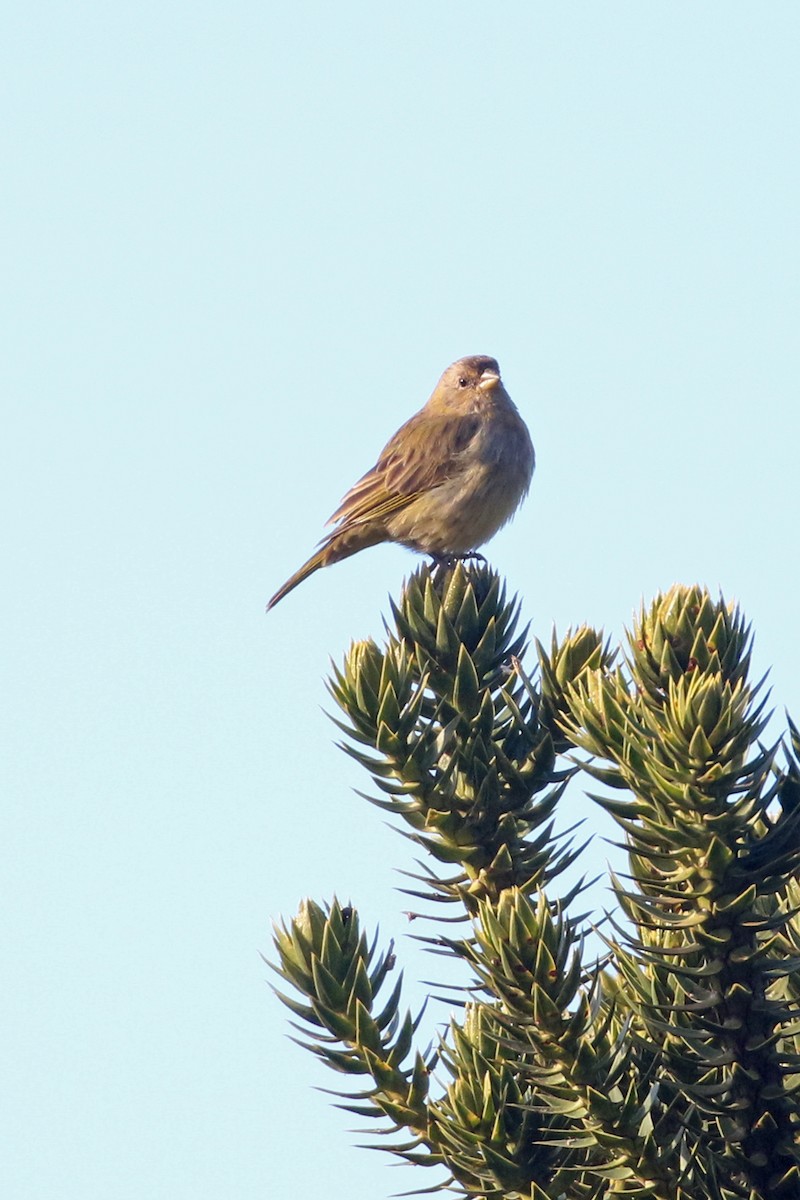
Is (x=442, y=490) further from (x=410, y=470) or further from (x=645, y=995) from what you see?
(x=645, y=995)

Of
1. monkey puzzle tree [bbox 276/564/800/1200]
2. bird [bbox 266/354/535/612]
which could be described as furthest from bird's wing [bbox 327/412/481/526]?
monkey puzzle tree [bbox 276/564/800/1200]

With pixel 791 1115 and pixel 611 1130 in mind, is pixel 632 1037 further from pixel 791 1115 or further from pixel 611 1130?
pixel 791 1115

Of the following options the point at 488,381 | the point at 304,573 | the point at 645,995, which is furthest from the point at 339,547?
the point at 645,995

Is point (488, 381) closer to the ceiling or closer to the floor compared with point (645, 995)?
closer to the ceiling

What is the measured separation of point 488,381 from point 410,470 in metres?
1.13

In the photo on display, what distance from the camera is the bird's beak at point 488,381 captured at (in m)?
9.35

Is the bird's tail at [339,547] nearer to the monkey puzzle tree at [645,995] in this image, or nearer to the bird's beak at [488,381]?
the bird's beak at [488,381]

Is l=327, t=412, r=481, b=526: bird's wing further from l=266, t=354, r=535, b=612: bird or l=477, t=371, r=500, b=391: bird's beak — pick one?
l=477, t=371, r=500, b=391: bird's beak

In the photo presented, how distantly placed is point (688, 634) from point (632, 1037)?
2.16 feet

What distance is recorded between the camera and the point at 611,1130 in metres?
2.12

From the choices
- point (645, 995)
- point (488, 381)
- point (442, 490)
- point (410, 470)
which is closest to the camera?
point (645, 995)

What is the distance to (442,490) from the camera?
8.35m

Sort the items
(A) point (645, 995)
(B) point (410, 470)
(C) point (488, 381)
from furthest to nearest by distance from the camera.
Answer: (C) point (488, 381)
(B) point (410, 470)
(A) point (645, 995)

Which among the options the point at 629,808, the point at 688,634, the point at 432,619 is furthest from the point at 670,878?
the point at 432,619
